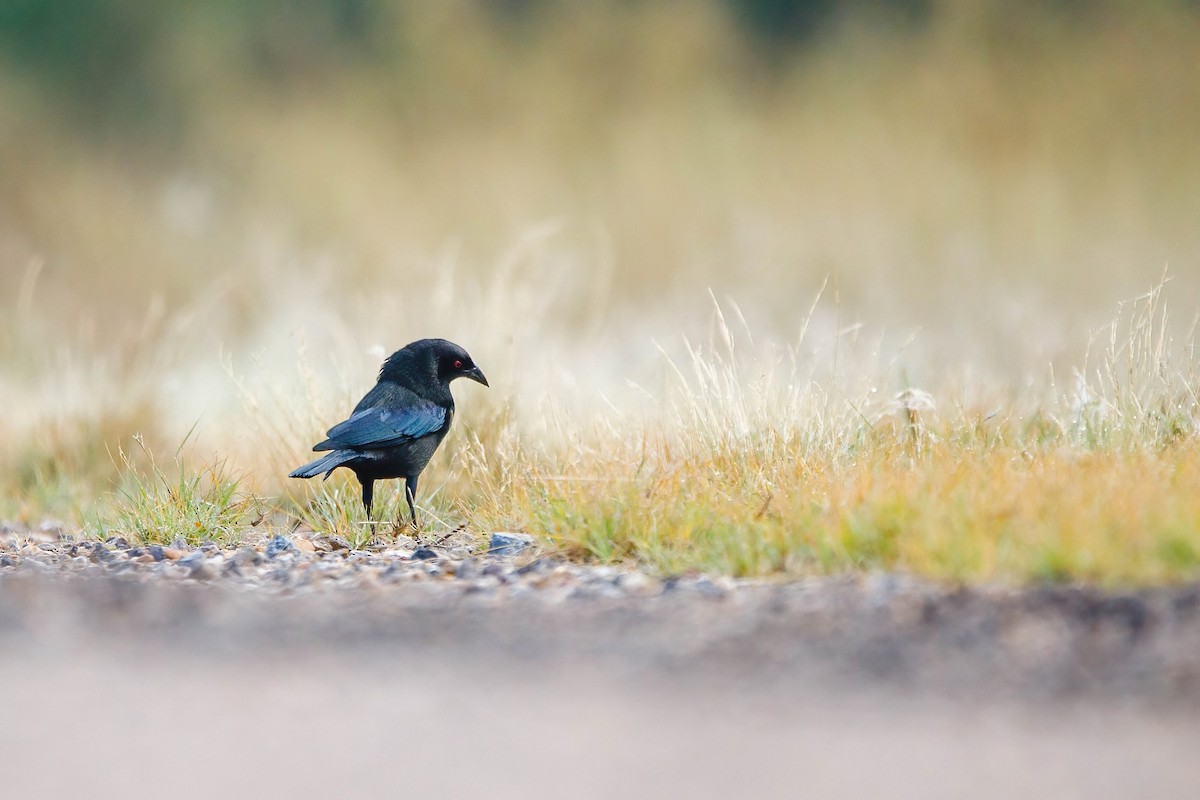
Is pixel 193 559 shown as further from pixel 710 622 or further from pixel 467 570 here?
pixel 710 622

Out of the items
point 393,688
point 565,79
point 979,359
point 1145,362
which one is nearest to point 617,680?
point 393,688

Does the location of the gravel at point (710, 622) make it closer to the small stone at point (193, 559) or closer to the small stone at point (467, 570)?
the small stone at point (467, 570)

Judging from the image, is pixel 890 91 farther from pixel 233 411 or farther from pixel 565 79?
pixel 233 411

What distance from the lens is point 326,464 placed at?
4824mm

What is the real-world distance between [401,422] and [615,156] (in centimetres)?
1233

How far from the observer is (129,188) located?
1758 cm

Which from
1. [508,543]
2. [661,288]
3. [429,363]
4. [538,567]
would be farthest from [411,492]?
[661,288]

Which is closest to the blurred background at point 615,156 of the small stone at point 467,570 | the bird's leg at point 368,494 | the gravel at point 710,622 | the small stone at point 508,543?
the bird's leg at point 368,494

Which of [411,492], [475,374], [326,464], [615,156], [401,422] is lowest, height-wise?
[411,492]

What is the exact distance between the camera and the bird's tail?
4.72 m

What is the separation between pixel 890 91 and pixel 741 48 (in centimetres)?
Result: 221

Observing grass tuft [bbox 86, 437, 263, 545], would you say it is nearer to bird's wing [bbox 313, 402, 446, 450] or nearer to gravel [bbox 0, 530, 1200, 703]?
bird's wing [bbox 313, 402, 446, 450]

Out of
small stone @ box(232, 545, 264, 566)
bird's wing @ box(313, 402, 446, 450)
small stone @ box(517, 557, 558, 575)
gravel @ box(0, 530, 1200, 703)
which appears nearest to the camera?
gravel @ box(0, 530, 1200, 703)

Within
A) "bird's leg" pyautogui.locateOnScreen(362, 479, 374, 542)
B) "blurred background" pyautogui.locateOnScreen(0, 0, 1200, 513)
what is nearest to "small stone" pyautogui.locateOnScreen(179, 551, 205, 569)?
"bird's leg" pyautogui.locateOnScreen(362, 479, 374, 542)
